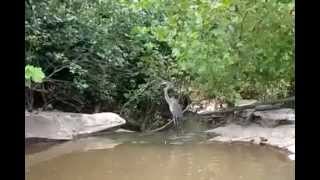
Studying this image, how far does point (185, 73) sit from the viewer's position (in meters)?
10.9

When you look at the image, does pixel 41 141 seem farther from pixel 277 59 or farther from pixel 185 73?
pixel 277 59

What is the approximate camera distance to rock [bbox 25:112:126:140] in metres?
8.63

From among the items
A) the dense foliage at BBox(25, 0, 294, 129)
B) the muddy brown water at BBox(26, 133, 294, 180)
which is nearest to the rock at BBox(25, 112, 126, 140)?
the muddy brown water at BBox(26, 133, 294, 180)

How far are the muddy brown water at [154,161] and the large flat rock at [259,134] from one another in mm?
189

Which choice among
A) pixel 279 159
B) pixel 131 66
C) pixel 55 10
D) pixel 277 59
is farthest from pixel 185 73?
pixel 277 59

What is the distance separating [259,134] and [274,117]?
0.51 meters

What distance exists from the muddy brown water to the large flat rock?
189 millimetres

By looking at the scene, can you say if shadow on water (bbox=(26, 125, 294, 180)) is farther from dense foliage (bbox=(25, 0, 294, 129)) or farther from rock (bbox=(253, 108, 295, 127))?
dense foliage (bbox=(25, 0, 294, 129))

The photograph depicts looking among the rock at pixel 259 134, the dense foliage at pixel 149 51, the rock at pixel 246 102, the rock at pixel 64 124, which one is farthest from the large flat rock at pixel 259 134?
the rock at pixel 64 124

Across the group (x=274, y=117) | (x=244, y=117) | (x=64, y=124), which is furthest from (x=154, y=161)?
(x=244, y=117)

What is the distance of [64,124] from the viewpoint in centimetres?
911

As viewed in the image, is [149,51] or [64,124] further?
[149,51]

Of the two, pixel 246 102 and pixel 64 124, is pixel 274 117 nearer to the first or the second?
pixel 246 102

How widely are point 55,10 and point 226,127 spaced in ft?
13.5
